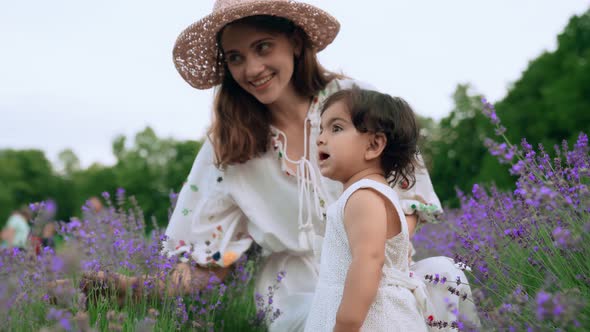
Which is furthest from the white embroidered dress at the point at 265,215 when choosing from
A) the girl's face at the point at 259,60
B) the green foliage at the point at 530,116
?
the green foliage at the point at 530,116

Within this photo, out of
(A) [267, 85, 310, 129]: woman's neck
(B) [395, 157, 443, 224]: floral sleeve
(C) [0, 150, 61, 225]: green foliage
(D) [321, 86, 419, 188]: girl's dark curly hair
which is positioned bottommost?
(C) [0, 150, 61, 225]: green foliage

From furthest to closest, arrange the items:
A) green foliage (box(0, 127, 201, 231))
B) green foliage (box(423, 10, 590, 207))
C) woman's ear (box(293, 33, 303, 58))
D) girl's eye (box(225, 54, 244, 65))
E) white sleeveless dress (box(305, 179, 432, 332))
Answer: green foliage (box(0, 127, 201, 231)), green foliage (box(423, 10, 590, 207)), woman's ear (box(293, 33, 303, 58)), girl's eye (box(225, 54, 244, 65)), white sleeveless dress (box(305, 179, 432, 332))

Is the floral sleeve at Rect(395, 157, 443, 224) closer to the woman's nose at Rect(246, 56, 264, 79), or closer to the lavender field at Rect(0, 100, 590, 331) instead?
the lavender field at Rect(0, 100, 590, 331)

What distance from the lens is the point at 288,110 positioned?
320 centimetres

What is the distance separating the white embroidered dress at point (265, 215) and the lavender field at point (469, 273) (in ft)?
0.30

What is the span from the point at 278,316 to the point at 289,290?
0.72ft

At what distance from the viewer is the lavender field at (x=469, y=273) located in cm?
145

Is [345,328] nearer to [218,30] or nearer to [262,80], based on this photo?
[262,80]

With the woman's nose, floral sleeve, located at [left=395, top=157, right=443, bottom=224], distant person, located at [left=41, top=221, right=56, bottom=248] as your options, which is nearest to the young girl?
floral sleeve, located at [left=395, top=157, right=443, bottom=224]

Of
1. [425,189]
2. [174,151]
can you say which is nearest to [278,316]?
[425,189]

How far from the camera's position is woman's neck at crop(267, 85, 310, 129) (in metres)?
3.18

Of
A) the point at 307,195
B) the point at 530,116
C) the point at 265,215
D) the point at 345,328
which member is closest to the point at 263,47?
the point at 307,195

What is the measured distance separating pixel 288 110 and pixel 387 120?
1223 mm

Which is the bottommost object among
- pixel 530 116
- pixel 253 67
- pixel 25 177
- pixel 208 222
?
pixel 25 177
